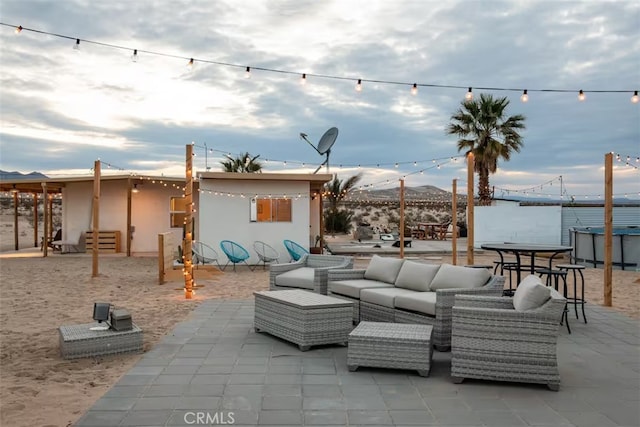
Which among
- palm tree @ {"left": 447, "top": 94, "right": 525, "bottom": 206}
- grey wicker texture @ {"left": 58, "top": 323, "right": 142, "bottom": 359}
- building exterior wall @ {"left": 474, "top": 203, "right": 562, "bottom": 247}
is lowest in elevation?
grey wicker texture @ {"left": 58, "top": 323, "right": 142, "bottom": 359}

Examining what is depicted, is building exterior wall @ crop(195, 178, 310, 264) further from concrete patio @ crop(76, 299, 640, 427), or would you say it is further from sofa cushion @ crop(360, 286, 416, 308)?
concrete patio @ crop(76, 299, 640, 427)

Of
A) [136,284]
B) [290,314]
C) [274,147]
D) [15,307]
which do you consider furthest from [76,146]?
[290,314]

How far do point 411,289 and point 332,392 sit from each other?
2.27 metres

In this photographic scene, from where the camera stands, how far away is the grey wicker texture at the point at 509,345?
3.71 meters

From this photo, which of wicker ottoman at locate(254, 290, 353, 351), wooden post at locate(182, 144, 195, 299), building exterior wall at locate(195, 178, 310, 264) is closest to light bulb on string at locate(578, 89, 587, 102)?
wicker ottoman at locate(254, 290, 353, 351)

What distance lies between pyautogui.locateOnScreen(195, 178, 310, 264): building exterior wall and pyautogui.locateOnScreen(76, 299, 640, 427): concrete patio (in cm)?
768

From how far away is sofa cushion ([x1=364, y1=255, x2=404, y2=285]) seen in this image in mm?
6031

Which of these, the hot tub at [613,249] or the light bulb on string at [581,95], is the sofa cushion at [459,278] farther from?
the hot tub at [613,249]

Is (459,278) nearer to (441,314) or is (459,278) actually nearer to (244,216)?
(441,314)

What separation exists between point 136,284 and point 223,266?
3165mm

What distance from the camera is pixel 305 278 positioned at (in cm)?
651

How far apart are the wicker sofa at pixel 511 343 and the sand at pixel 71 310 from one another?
8.67ft

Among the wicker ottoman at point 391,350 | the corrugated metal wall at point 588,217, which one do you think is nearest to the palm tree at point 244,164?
the corrugated metal wall at point 588,217

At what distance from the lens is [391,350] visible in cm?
402
